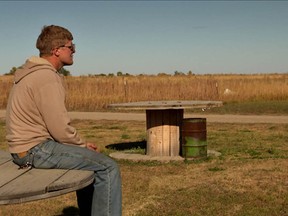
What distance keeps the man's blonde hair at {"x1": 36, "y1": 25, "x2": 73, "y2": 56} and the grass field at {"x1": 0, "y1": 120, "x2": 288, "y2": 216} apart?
2722mm

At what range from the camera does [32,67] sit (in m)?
3.74

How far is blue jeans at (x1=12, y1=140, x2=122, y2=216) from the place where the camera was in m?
3.67

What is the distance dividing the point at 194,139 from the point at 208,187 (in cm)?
262

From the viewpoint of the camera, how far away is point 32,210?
629 centimetres

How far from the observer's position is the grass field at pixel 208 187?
19.6 ft

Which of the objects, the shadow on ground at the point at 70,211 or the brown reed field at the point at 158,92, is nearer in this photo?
the shadow on ground at the point at 70,211

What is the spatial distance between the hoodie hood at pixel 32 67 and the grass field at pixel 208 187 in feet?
8.81

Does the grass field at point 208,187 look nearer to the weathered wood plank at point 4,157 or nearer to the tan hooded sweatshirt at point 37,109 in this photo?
the weathered wood plank at point 4,157

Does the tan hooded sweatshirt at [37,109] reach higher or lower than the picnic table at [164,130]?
higher

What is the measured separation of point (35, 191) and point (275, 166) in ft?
19.6

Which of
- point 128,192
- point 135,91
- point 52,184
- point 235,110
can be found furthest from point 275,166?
point 135,91

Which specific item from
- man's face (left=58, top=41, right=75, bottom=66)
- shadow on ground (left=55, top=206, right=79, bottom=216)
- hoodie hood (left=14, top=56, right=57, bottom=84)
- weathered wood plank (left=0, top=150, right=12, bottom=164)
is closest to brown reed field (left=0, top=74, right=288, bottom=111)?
shadow on ground (left=55, top=206, right=79, bottom=216)

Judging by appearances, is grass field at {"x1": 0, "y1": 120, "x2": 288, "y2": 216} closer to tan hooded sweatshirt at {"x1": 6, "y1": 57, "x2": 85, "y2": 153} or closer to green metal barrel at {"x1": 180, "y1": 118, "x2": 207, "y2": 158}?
green metal barrel at {"x1": 180, "y1": 118, "x2": 207, "y2": 158}

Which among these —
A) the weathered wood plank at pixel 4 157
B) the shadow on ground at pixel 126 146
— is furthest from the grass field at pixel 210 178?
the weathered wood plank at pixel 4 157
